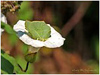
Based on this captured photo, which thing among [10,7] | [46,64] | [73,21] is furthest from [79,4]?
[10,7]

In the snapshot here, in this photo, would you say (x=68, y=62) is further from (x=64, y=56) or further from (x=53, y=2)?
(x=53, y=2)

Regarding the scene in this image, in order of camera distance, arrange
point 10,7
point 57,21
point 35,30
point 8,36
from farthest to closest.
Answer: point 57,21 → point 8,36 → point 10,7 → point 35,30

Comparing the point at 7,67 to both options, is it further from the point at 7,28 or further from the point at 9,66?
the point at 7,28

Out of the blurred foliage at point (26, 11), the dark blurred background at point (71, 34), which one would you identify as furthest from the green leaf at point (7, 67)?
the dark blurred background at point (71, 34)

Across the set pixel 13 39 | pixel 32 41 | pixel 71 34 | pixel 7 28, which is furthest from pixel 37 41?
pixel 71 34

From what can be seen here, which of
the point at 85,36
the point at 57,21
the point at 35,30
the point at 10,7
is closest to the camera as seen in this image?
the point at 35,30

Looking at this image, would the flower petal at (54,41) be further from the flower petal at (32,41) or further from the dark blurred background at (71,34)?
the dark blurred background at (71,34)

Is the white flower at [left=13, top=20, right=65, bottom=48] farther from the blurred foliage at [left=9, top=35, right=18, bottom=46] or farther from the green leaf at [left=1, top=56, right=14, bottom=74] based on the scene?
the blurred foliage at [left=9, top=35, right=18, bottom=46]
